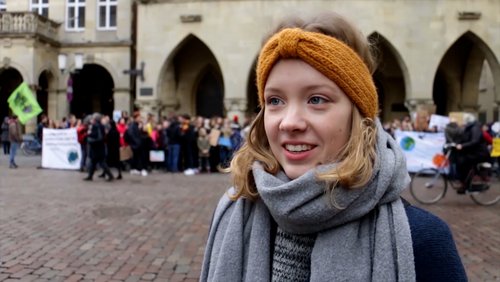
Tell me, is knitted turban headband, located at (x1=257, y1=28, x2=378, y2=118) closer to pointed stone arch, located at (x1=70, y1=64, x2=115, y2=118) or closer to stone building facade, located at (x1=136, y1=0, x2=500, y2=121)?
stone building facade, located at (x1=136, y1=0, x2=500, y2=121)

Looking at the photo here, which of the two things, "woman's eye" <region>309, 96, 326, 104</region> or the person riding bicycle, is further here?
the person riding bicycle

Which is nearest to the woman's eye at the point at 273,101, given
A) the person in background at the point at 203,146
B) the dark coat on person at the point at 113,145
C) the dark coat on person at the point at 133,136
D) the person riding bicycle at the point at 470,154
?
the person riding bicycle at the point at 470,154

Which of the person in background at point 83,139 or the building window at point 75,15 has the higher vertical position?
the building window at point 75,15

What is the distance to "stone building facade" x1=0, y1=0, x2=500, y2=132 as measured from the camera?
748 inches

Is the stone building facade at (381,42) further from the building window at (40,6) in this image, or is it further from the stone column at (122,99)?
the building window at (40,6)

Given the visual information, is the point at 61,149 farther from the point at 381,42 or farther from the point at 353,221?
the point at 353,221

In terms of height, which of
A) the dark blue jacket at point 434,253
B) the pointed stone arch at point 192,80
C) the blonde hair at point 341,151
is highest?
the pointed stone arch at point 192,80

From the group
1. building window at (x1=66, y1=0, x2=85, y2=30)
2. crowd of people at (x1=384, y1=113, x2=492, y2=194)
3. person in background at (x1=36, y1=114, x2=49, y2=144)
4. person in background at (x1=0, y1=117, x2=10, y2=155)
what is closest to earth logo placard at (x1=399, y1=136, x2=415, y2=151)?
crowd of people at (x1=384, y1=113, x2=492, y2=194)

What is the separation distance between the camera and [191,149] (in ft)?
50.2

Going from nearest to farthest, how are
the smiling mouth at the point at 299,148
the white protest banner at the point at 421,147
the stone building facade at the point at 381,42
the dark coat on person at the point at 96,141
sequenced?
the smiling mouth at the point at 299,148, the dark coat on person at the point at 96,141, the white protest banner at the point at 421,147, the stone building facade at the point at 381,42

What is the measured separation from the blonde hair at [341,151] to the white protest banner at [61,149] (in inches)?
583

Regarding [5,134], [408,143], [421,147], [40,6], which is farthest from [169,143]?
[40,6]

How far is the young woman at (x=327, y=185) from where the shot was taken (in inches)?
48.9

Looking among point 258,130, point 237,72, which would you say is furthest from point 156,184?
point 258,130
